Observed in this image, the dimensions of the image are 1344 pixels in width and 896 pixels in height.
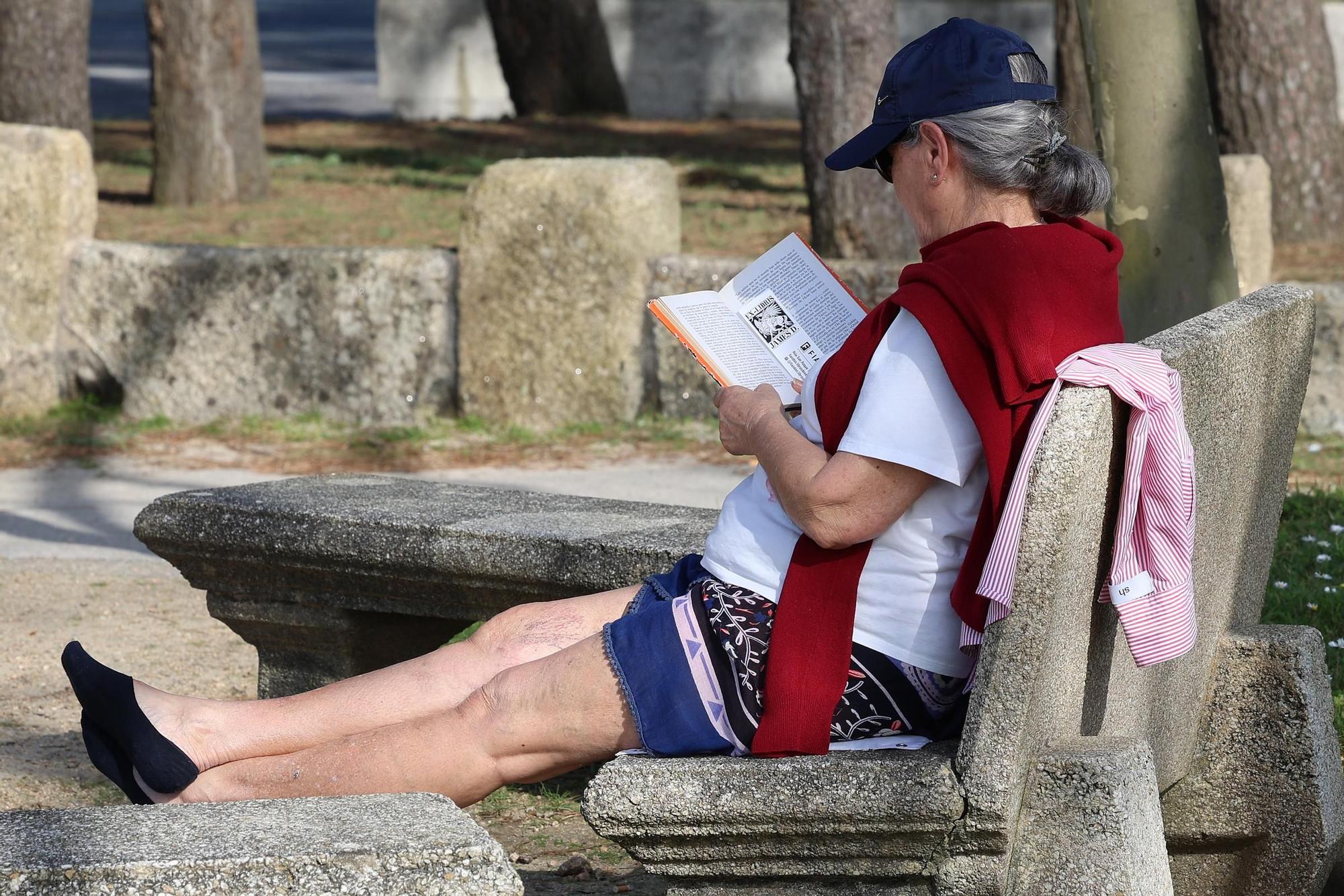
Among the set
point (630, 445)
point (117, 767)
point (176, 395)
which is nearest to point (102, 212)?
point (176, 395)

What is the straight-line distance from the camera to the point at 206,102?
1002 cm

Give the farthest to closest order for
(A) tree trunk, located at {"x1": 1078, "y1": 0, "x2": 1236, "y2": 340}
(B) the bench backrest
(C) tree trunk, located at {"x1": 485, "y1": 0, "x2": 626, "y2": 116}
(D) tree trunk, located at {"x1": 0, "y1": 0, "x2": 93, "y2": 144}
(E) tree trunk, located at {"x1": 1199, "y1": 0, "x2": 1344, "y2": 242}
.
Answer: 1. (C) tree trunk, located at {"x1": 485, "y1": 0, "x2": 626, "y2": 116}
2. (D) tree trunk, located at {"x1": 0, "y1": 0, "x2": 93, "y2": 144}
3. (E) tree trunk, located at {"x1": 1199, "y1": 0, "x2": 1344, "y2": 242}
4. (A) tree trunk, located at {"x1": 1078, "y1": 0, "x2": 1236, "y2": 340}
5. (B) the bench backrest

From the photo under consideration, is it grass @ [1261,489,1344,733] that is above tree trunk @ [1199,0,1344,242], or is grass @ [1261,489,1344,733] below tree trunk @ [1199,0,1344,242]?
below

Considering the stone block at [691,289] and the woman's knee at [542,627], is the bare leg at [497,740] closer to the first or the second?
the woman's knee at [542,627]

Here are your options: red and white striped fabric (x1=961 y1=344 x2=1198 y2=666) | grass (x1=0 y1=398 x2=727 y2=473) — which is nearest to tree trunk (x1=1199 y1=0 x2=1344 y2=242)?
grass (x1=0 y1=398 x2=727 y2=473)

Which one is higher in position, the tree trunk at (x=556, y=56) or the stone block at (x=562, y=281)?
the tree trunk at (x=556, y=56)

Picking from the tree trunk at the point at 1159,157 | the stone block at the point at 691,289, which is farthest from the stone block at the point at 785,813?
the stone block at the point at 691,289

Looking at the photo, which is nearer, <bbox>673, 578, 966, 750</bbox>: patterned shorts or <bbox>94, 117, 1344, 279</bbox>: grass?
<bbox>673, 578, 966, 750</bbox>: patterned shorts

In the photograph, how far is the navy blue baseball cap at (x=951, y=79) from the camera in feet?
8.27

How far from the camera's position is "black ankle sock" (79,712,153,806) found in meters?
2.85

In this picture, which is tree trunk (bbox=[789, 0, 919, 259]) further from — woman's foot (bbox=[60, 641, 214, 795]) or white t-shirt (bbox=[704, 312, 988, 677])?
woman's foot (bbox=[60, 641, 214, 795])

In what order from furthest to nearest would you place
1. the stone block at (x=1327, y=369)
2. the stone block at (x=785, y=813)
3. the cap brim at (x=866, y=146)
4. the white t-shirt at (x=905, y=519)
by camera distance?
the stone block at (x=1327, y=369) → the cap brim at (x=866, y=146) → the white t-shirt at (x=905, y=519) → the stone block at (x=785, y=813)

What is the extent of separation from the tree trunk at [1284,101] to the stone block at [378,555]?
6486 millimetres

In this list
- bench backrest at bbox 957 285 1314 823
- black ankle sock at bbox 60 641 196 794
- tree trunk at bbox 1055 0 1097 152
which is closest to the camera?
bench backrest at bbox 957 285 1314 823
